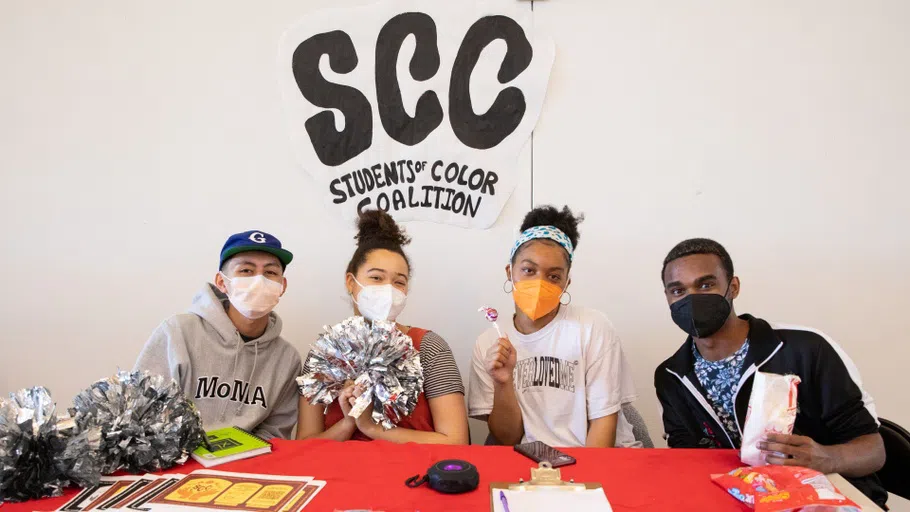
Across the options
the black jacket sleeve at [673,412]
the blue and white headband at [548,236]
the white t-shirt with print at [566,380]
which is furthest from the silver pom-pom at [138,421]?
the black jacket sleeve at [673,412]

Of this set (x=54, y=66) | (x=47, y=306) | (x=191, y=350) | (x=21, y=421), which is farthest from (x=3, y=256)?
(x=21, y=421)

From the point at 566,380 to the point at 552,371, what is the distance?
0.20ft

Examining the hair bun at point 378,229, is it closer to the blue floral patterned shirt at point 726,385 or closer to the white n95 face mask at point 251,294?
the white n95 face mask at point 251,294

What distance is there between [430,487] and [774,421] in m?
0.86

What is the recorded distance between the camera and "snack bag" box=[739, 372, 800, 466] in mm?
1262

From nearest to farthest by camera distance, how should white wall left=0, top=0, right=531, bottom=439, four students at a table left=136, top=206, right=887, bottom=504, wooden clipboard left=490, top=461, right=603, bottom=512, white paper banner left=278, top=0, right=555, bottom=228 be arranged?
1. wooden clipboard left=490, top=461, right=603, bottom=512
2. four students at a table left=136, top=206, right=887, bottom=504
3. white paper banner left=278, top=0, right=555, bottom=228
4. white wall left=0, top=0, right=531, bottom=439

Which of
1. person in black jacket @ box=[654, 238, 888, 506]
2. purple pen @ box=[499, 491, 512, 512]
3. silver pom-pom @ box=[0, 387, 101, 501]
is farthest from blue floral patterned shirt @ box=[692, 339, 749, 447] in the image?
silver pom-pom @ box=[0, 387, 101, 501]

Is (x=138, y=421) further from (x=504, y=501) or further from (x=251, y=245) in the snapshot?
(x=504, y=501)

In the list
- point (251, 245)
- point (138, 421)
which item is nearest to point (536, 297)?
point (251, 245)

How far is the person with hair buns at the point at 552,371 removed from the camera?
1885mm

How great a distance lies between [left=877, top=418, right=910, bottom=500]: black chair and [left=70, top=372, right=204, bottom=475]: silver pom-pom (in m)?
2.02

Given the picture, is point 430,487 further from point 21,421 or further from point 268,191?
point 268,191

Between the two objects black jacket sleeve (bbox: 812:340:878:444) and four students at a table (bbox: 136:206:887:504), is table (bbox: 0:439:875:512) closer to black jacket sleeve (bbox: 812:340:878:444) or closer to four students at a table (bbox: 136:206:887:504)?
four students at a table (bbox: 136:206:887:504)

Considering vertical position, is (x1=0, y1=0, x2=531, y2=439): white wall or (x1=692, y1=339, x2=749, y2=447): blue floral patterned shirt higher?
(x1=0, y1=0, x2=531, y2=439): white wall
